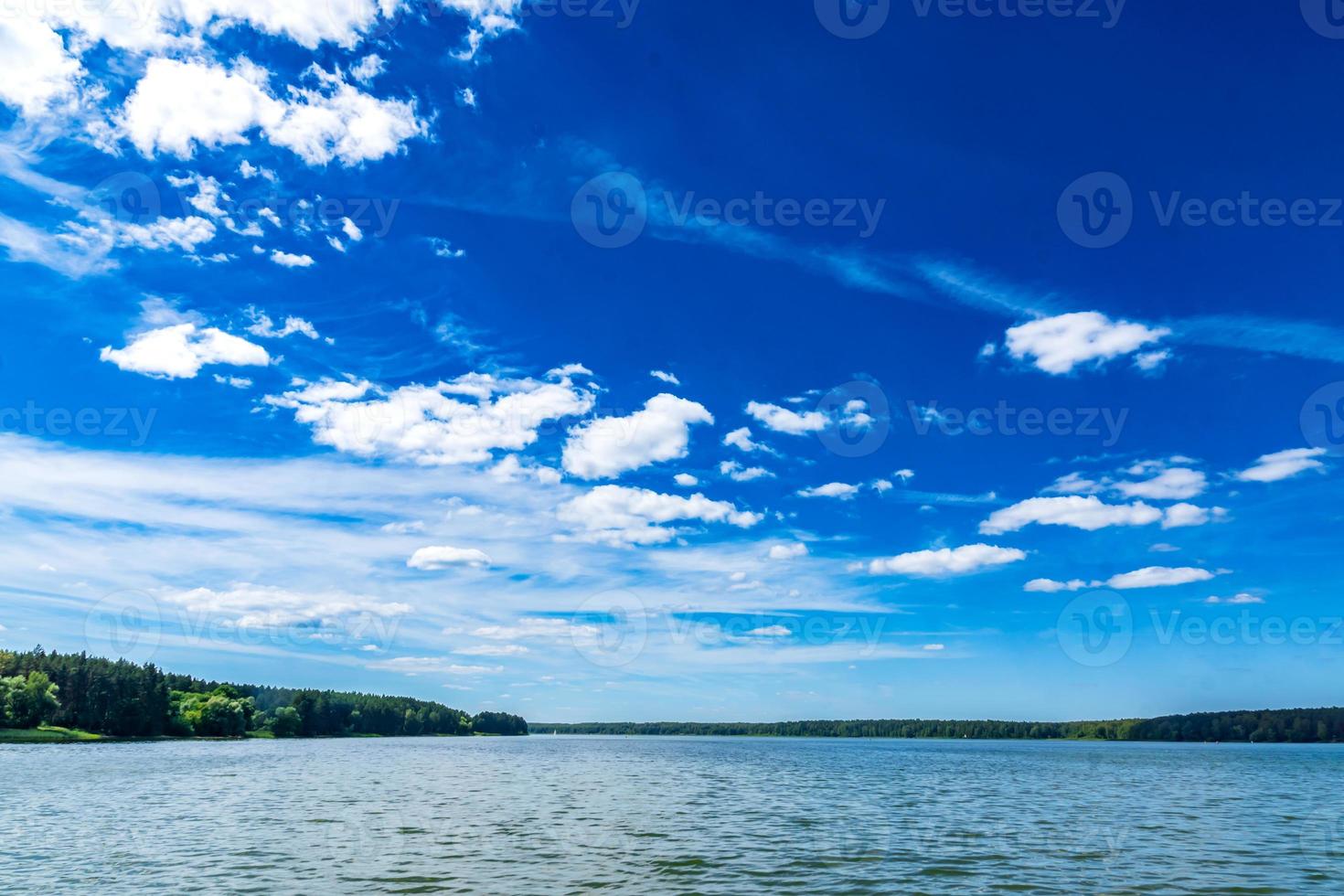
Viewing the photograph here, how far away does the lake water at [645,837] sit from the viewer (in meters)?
36.1

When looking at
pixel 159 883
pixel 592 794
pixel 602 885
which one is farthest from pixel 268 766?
A: pixel 602 885

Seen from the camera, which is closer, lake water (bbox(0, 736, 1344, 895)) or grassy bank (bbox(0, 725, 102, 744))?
lake water (bbox(0, 736, 1344, 895))

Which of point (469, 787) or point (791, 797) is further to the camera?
point (469, 787)

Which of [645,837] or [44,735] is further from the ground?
[645,837]

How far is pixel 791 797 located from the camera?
7881 centimetres

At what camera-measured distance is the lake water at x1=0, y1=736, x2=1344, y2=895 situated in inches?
1421

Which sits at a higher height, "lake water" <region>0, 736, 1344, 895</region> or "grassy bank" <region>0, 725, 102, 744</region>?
"lake water" <region>0, 736, 1344, 895</region>

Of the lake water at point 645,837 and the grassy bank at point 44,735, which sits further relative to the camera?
the grassy bank at point 44,735

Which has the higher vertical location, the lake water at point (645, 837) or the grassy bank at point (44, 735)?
the lake water at point (645, 837)

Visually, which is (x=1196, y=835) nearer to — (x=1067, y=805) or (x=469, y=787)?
(x=1067, y=805)

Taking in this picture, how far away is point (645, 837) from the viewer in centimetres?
4909

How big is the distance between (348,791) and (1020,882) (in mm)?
64015

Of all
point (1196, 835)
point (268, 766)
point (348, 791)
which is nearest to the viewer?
point (1196, 835)

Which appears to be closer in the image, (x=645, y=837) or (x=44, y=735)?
(x=645, y=837)
